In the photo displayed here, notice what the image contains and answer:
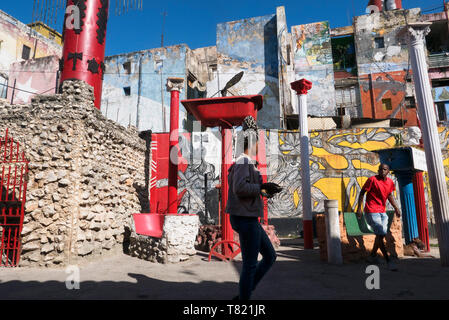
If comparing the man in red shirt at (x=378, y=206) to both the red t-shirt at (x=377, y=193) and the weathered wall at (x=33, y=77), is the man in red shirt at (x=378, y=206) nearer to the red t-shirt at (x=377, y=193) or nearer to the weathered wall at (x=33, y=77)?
the red t-shirt at (x=377, y=193)

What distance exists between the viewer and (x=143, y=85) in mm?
21609

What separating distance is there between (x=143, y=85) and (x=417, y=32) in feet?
63.3

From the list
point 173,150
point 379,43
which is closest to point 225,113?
point 173,150

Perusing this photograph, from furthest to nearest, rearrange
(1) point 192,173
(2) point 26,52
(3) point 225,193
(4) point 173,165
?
(2) point 26,52, (1) point 192,173, (4) point 173,165, (3) point 225,193

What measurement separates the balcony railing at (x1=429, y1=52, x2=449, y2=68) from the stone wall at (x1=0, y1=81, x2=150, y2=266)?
25203 mm

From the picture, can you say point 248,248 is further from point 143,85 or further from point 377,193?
point 143,85

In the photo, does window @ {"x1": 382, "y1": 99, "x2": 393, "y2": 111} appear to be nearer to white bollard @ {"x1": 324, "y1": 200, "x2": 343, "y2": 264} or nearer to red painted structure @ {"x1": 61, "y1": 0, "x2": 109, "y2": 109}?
white bollard @ {"x1": 324, "y1": 200, "x2": 343, "y2": 264}

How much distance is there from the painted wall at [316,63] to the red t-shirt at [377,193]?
56.1ft

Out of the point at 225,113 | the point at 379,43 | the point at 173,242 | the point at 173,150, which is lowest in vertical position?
the point at 173,242

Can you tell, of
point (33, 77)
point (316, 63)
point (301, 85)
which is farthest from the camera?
point (316, 63)

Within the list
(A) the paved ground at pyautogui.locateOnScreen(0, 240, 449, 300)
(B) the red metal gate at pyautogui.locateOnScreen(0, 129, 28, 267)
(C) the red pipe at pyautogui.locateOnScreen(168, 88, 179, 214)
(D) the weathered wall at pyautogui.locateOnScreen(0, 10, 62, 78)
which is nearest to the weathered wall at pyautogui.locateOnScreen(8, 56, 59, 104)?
(D) the weathered wall at pyautogui.locateOnScreen(0, 10, 62, 78)

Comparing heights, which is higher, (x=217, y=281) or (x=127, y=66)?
(x=127, y=66)

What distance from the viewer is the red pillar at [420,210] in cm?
629
